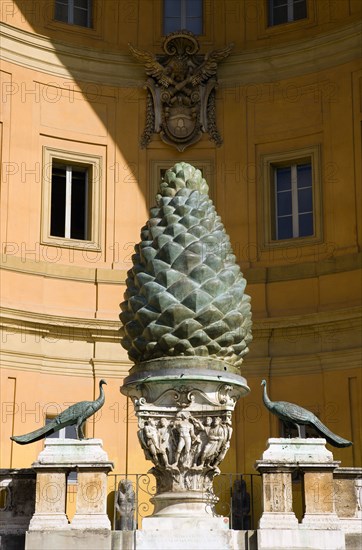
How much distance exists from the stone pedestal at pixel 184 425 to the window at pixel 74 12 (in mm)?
12542

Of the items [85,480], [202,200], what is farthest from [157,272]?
[85,480]

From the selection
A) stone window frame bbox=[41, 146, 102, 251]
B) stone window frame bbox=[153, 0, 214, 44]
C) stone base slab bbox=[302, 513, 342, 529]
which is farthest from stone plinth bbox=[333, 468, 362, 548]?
stone window frame bbox=[153, 0, 214, 44]

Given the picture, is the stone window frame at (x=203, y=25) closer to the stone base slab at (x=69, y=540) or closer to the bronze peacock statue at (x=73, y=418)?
the bronze peacock statue at (x=73, y=418)

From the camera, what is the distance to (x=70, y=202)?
20.0m

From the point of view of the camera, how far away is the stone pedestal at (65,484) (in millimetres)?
9945

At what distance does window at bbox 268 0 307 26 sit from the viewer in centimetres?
2041

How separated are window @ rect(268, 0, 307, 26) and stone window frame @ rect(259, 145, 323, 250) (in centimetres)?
261

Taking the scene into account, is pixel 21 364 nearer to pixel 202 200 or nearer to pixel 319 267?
pixel 319 267

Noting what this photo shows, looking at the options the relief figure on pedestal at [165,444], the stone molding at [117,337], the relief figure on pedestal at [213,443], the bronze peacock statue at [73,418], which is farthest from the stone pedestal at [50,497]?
the stone molding at [117,337]

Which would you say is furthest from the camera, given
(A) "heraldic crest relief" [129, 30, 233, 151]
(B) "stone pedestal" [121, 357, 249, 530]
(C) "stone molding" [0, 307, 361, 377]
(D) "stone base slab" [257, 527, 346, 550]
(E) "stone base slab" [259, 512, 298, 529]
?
(A) "heraldic crest relief" [129, 30, 233, 151]

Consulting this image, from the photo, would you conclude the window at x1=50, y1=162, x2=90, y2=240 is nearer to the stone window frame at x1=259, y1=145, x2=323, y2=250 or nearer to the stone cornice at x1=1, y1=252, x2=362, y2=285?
the stone cornice at x1=1, y1=252, x2=362, y2=285

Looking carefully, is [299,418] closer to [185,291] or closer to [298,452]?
[298,452]

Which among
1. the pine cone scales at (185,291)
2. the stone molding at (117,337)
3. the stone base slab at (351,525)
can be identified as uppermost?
the stone molding at (117,337)

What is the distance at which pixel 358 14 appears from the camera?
19.5 m
